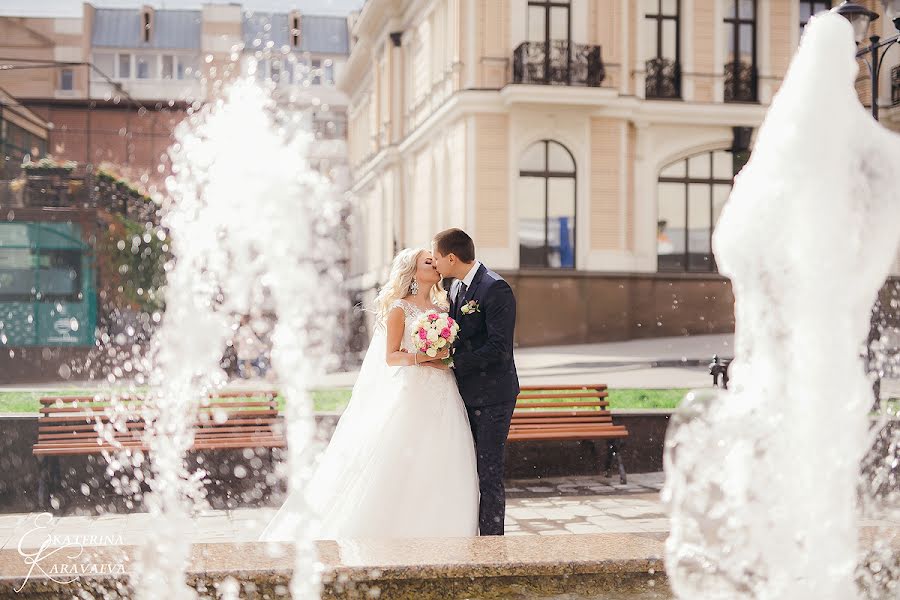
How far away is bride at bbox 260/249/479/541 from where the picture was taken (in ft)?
18.8

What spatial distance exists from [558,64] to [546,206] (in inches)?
136

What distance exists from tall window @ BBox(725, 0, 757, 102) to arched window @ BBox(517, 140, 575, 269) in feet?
18.0

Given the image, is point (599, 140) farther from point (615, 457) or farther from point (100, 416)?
point (100, 416)

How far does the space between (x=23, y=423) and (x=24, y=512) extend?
0.82 meters

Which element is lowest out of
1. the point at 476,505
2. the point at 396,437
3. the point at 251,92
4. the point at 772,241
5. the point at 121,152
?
the point at 476,505

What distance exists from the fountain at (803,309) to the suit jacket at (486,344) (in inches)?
53.7

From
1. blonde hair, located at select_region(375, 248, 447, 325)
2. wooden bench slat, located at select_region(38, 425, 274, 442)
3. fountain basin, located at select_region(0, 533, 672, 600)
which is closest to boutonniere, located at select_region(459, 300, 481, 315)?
blonde hair, located at select_region(375, 248, 447, 325)

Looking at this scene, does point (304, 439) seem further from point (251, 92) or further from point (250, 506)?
point (251, 92)

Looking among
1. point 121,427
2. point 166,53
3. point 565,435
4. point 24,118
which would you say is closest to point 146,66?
point 166,53

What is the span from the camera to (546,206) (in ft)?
84.0

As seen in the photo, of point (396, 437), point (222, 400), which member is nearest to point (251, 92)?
point (222, 400)

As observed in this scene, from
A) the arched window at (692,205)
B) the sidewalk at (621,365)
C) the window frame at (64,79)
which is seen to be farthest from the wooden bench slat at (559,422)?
the window frame at (64,79)

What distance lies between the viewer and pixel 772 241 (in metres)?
4.52

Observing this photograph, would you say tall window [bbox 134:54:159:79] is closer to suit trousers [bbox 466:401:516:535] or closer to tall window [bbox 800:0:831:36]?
tall window [bbox 800:0:831:36]
